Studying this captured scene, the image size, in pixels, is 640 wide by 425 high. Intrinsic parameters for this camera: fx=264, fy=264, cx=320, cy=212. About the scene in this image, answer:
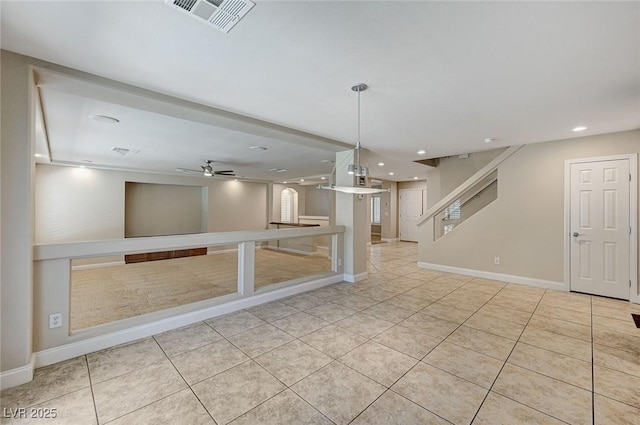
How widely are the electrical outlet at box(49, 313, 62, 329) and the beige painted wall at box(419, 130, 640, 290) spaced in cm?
624

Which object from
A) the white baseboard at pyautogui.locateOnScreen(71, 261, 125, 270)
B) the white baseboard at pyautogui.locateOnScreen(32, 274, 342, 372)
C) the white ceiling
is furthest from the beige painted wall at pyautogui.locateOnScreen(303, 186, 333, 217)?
the white ceiling

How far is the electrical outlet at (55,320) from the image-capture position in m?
2.35

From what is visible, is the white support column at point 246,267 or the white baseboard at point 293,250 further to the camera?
the white baseboard at point 293,250


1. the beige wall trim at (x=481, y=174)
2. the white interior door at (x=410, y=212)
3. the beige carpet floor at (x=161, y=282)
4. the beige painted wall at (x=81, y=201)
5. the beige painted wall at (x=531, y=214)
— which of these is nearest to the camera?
the beige carpet floor at (x=161, y=282)

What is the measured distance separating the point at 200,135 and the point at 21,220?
8.21 ft

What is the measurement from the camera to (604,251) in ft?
13.5

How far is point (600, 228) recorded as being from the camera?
4141mm

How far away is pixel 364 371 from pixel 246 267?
2129mm

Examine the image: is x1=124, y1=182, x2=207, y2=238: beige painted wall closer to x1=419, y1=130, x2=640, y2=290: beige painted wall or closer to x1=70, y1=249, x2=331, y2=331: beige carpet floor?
x1=70, y1=249, x2=331, y2=331: beige carpet floor

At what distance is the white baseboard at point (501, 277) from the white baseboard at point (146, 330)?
336 cm

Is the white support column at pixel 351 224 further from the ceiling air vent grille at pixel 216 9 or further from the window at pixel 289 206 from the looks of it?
the window at pixel 289 206

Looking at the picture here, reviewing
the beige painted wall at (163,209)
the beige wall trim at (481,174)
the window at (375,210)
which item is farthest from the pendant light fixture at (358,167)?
the window at (375,210)

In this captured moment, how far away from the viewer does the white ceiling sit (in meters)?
1.60

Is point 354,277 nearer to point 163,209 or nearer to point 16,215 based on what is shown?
point 16,215
